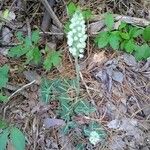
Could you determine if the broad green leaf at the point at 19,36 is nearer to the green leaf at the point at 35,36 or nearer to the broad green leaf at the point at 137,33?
the green leaf at the point at 35,36

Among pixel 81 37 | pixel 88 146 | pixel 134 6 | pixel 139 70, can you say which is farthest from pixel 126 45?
pixel 88 146

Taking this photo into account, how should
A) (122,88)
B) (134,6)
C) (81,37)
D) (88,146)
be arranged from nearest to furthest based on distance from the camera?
(81,37) < (88,146) < (122,88) < (134,6)

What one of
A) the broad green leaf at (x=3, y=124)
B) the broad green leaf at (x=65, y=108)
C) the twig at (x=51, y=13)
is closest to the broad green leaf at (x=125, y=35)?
the twig at (x=51, y=13)

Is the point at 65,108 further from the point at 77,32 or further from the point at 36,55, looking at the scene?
the point at 77,32

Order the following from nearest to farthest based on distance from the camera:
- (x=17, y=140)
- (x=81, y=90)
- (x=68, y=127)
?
1. (x=17, y=140)
2. (x=68, y=127)
3. (x=81, y=90)

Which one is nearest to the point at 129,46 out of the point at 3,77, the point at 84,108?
the point at 84,108

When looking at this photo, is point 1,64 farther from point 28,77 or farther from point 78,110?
point 78,110
